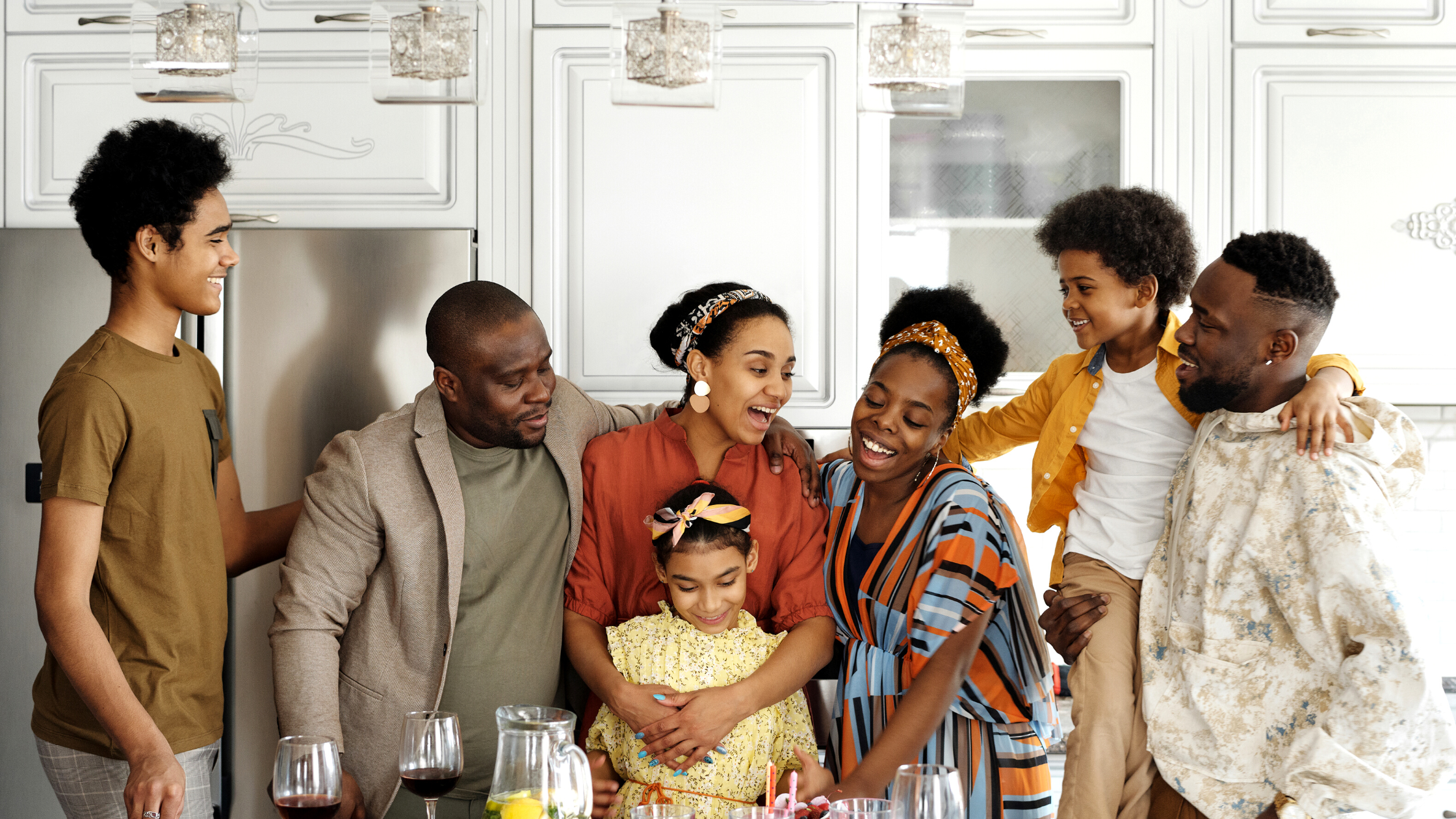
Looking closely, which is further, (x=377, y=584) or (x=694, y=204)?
(x=694, y=204)

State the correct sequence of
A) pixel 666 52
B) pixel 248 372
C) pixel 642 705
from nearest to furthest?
1. pixel 666 52
2. pixel 642 705
3. pixel 248 372

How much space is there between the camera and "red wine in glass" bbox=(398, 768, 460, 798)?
1.19 m

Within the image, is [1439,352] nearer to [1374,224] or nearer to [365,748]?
[1374,224]

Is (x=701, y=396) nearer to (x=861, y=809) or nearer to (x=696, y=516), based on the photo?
(x=696, y=516)

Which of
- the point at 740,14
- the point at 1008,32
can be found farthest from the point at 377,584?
the point at 1008,32

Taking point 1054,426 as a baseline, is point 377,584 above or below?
below

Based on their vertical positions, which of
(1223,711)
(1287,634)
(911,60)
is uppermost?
(911,60)

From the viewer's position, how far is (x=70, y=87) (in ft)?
8.39

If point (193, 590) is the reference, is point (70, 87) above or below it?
above

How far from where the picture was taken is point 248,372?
98.0 inches

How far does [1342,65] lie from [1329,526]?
4.87 feet

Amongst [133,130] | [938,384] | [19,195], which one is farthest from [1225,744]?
[19,195]

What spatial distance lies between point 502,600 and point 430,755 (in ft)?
1.82

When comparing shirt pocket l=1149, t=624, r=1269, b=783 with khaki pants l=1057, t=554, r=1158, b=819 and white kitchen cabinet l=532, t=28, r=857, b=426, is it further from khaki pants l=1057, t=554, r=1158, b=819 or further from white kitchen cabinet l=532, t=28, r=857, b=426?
white kitchen cabinet l=532, t=28, r=857, b=426
